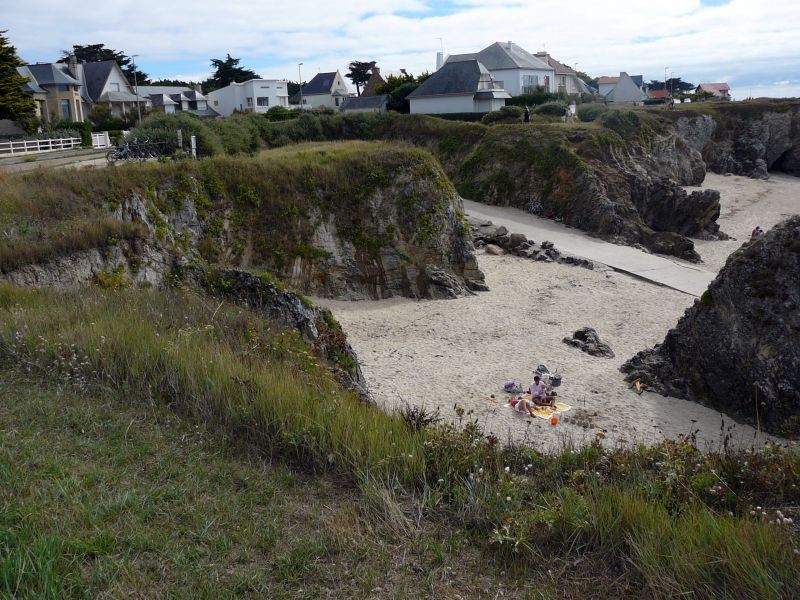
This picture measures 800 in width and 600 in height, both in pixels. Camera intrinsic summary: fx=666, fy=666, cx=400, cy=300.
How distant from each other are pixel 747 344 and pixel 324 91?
239 feet

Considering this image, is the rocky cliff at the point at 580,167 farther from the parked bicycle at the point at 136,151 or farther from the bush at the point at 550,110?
the parked bicycle at the point at 136,151

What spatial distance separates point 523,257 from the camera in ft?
95.7

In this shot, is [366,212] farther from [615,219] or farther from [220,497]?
[220,497]

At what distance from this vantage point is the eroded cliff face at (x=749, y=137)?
52.2 m

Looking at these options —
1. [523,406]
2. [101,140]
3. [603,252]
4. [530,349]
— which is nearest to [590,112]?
[603,252]

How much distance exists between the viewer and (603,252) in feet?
99.3

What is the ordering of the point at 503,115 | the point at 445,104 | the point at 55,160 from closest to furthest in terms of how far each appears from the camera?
the point at 55,160
the point at 503,115
the point at 445,104

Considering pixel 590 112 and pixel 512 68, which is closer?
pixel 590 112

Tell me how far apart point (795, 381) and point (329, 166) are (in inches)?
657

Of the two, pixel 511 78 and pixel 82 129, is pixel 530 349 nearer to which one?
pixel 82 129

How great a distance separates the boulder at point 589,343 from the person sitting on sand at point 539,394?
417cm

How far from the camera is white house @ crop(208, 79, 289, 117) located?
2689 inches

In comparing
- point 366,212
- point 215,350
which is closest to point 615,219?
point 366,212

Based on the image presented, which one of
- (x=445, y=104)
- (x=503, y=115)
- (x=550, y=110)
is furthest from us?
(x=445, y=104)
